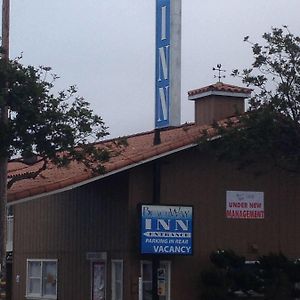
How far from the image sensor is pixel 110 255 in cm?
2866

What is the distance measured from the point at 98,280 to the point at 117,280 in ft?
3.74

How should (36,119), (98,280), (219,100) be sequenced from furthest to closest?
(219,100) → (98,280) → (36,119)

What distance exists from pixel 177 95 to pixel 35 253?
32.3 ft

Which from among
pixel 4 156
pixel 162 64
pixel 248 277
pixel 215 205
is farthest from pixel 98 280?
pixel 4 156

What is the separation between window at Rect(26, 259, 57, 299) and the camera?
105ft

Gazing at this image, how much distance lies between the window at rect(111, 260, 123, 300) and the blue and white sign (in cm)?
153

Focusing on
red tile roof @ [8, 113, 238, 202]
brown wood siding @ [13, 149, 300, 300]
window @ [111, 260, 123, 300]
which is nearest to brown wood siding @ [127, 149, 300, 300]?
brown wood siding @ [13, 149, 300, 300]

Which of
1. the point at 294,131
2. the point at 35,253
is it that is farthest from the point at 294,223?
the point at 35,253

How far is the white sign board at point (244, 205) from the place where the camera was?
2922 centimetres

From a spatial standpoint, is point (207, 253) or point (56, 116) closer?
point (56, 116)

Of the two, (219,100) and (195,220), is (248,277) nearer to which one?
(195,220)

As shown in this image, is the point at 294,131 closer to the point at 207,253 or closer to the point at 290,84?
the point at 290,84

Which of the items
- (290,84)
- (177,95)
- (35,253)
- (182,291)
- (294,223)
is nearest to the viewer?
(290,84)

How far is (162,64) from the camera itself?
26.6m
